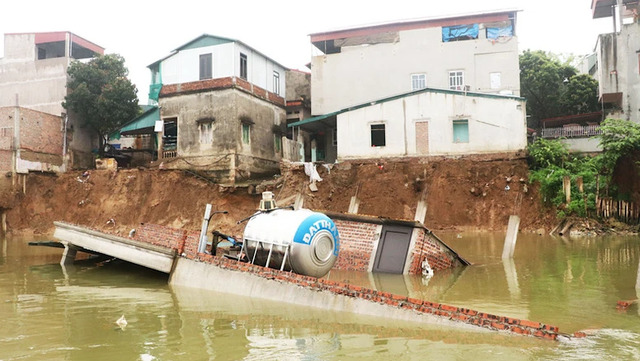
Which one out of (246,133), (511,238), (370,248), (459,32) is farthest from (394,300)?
(459,32)

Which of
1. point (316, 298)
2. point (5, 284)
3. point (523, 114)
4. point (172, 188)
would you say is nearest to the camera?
point (316, 298)

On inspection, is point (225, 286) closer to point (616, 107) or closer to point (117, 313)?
point (117, 313)

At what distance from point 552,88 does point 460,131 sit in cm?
1415

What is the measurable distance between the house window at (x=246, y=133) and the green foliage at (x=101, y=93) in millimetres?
9504

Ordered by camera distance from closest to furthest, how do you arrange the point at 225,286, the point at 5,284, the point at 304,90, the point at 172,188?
the point at 225,286, the point at 5,284, the point at 172,188, the point at 304,90

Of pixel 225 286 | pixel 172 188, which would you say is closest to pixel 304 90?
pixel 172 188

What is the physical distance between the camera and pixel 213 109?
28.8 metres

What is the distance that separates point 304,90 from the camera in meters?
36.4

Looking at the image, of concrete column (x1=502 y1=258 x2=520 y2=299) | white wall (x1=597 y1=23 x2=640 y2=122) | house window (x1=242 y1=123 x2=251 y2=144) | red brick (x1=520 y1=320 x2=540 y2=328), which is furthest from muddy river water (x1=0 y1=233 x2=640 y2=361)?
white wall (x1=597 y1=23 x2=640 y2=122)

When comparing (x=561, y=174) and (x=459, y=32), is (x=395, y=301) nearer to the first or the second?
(x=561, y=174)

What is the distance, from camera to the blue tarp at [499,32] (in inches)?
1168

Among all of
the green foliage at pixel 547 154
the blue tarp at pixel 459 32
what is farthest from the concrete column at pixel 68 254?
the blue tarp at pixel 459 32

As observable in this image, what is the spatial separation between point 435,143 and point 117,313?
798 inches

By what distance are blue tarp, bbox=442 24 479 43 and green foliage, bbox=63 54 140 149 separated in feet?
68.5
